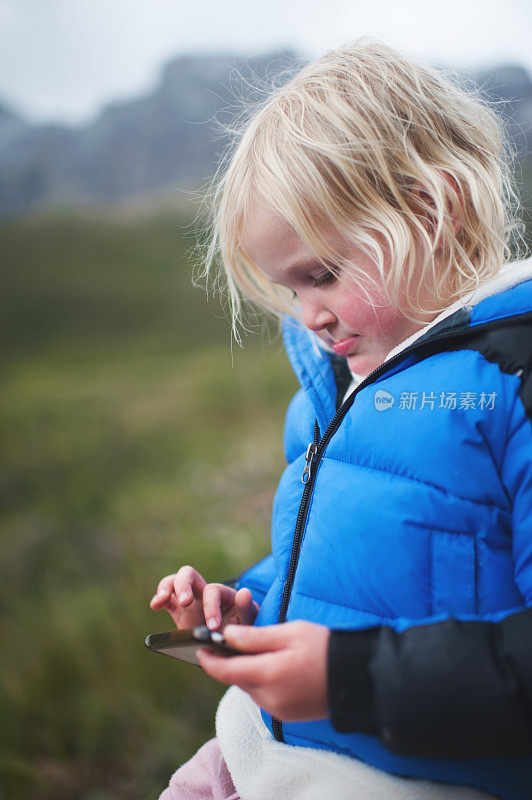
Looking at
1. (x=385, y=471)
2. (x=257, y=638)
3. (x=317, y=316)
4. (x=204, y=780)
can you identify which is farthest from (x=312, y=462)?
(x=204, y=780)

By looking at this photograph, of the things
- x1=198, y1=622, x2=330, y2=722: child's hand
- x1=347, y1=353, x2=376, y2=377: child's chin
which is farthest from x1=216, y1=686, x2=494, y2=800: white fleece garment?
x1=347, y1=353, x2=376, y2=377: child's chin

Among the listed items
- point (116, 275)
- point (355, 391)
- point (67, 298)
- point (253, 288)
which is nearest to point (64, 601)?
point (253, 288)

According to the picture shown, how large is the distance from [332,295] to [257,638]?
697 millimetres

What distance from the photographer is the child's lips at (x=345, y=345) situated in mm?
1308

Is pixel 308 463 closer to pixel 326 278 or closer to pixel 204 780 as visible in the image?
pixel 326 278

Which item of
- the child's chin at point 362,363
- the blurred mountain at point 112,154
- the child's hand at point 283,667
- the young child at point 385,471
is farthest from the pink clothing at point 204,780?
the blurred mountain at point 112,154

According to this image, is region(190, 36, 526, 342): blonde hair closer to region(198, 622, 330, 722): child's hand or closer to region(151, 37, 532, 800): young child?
region(151, 37, 532, 800): young child

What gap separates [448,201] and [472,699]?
94 cm

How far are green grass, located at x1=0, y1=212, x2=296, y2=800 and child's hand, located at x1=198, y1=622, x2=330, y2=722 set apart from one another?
41.4 inches

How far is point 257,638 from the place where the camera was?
0.87 meters

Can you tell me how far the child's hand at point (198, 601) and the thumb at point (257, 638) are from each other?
0.37 metres


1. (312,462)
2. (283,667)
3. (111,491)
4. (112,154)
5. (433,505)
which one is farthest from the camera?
(112,154)

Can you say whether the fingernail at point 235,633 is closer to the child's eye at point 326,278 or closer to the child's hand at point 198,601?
the child's hand at point 198,601

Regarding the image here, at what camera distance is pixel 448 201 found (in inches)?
50.7
